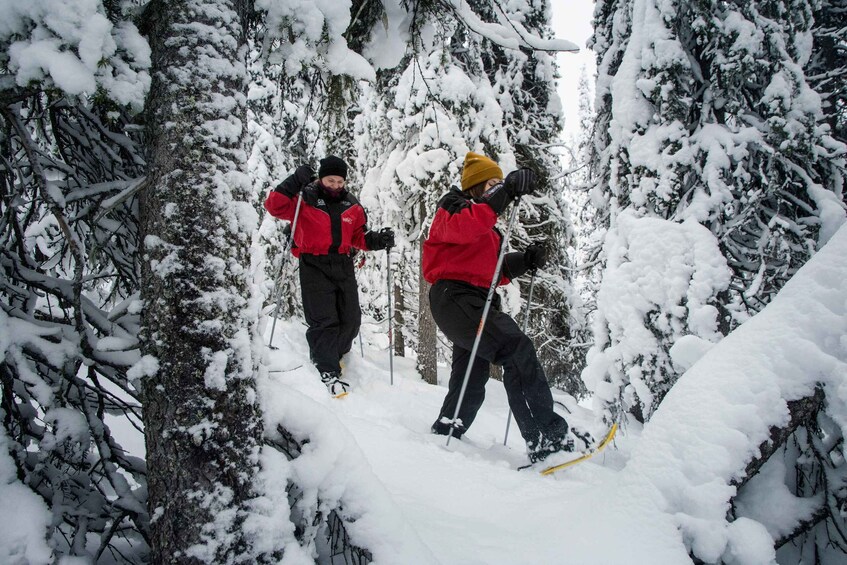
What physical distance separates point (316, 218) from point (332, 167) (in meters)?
0.60

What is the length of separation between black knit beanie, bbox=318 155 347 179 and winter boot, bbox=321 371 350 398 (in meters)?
2.21

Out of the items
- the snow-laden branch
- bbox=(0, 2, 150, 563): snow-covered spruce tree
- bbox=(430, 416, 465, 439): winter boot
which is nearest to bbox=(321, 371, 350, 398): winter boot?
bbox=(430, 416, 465, 439): winter boot

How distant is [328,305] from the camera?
4.82m

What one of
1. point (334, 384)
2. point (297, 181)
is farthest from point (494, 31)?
point (334, 384)

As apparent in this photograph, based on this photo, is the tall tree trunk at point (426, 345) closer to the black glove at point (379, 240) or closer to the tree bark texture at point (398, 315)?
the tree bark texture at point (398, 315)

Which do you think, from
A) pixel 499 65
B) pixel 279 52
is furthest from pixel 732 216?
pixel 499 65

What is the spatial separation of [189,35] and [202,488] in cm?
157

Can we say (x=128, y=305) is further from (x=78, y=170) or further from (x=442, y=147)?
(x=442, y=147)

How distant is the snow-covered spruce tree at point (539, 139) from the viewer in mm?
9695

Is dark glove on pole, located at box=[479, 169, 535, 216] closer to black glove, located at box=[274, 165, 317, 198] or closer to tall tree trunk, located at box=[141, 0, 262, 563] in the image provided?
black glove, located at box=[274, 165, 317, 198]

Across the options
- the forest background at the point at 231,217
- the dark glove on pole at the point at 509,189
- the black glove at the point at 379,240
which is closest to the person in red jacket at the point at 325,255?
the black glove at the point at 379,240

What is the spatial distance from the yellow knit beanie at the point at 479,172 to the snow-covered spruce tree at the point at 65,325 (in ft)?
8.57

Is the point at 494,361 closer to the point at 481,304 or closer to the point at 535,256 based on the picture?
the point at 481,304

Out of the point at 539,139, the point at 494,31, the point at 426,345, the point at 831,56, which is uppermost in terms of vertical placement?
the point at 831,56
